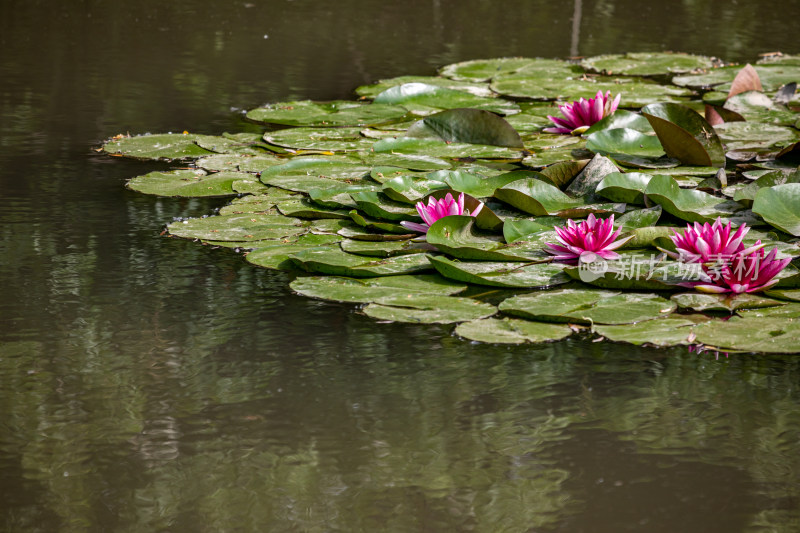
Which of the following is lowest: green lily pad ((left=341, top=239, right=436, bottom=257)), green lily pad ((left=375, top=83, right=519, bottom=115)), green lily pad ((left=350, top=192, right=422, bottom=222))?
green lily pad ((left=341, top=239, right=436, bottom=257))

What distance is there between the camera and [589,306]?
2.18 m

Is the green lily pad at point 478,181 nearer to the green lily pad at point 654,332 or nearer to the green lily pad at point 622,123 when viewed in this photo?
the green lily pad at point 622,123

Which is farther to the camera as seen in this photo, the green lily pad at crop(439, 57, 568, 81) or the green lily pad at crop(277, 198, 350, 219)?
the green lily pad at crop(439, 57, 568, 81)

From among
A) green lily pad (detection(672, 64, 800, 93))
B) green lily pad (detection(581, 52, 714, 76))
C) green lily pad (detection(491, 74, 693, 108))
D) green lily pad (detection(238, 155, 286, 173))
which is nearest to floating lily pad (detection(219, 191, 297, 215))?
green lily pad (detection(238, 155, 286, 173))

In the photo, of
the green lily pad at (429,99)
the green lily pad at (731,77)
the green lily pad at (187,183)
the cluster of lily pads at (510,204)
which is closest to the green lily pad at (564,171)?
the cluster of lily pads at (510,204)

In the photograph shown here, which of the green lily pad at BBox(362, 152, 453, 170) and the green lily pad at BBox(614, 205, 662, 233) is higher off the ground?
the green lily pad at BBox(362, 152, 453, 170)

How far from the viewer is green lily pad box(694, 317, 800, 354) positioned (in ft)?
6.41

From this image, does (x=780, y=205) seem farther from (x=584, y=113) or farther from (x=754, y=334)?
(x=584, y=113)

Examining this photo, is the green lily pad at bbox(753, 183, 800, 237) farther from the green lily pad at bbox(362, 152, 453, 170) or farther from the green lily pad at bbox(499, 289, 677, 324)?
the green lily pad at bbox(362, 152, 453, 170)

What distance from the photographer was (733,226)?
2.62 meters

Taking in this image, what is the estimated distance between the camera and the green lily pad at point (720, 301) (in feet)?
7.07

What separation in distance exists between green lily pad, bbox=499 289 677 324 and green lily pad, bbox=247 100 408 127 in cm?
206

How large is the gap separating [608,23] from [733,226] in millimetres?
5292

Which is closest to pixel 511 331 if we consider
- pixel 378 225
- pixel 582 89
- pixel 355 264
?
pixel 355 264
